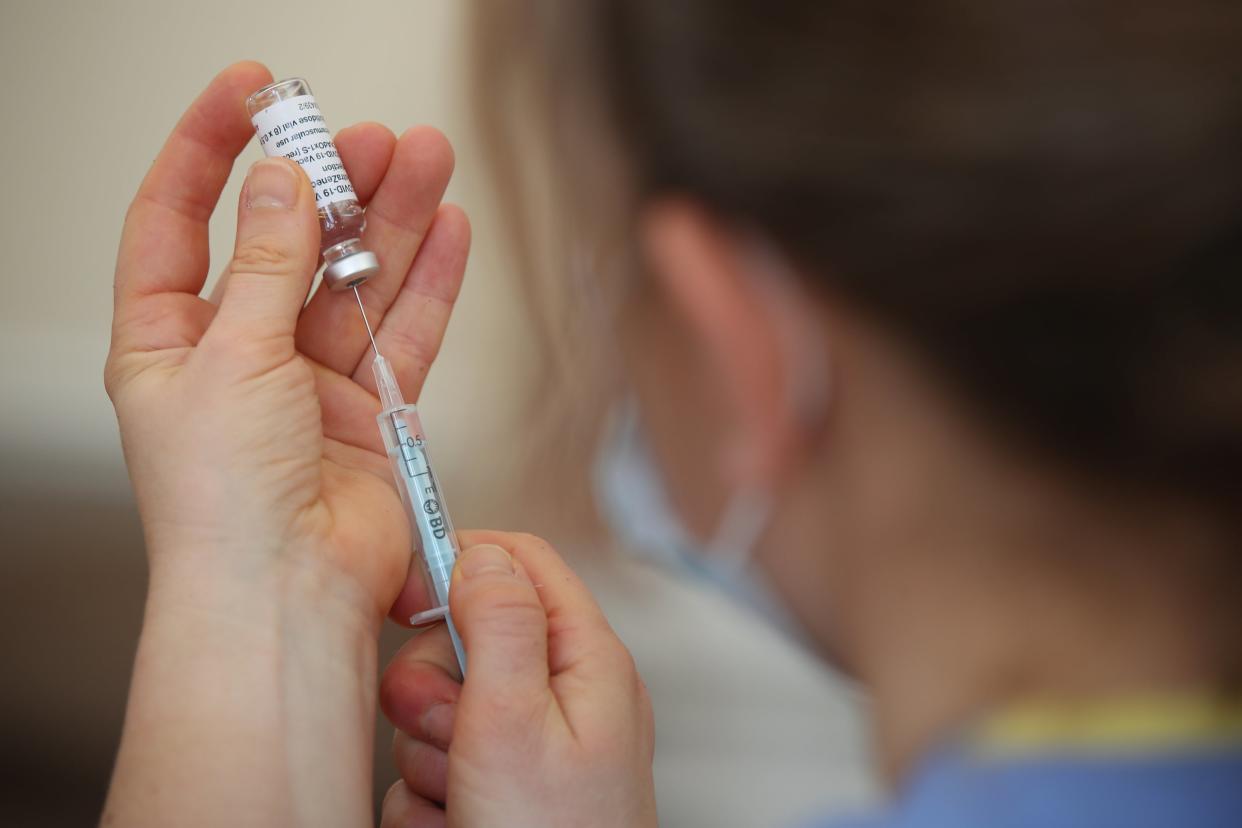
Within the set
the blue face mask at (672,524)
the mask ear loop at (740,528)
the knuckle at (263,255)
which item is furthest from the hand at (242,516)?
the mask ear loop at (740,528)

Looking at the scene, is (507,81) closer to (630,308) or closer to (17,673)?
(630,308)

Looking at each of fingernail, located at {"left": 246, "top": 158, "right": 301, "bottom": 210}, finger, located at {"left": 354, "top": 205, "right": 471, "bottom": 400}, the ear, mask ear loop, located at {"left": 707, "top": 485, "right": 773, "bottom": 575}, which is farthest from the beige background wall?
the ear

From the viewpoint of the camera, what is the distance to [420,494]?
2.79ft

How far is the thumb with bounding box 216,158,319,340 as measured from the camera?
0.78 metres

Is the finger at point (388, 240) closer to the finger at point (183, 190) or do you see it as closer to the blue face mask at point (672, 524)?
the finger at point (183, 190)

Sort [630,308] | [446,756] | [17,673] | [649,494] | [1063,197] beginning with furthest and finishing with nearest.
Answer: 1. [17,673]
2. [446,756]
3. [649,494]
4. [630,308]
5. [1063,197]

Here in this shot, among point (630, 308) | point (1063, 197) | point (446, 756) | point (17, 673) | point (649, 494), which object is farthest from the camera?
point (17, 673)

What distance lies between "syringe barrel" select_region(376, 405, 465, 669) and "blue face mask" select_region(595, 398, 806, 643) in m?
0.14

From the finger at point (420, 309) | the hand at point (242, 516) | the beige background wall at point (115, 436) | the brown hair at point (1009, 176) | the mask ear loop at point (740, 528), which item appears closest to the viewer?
the brown hair at point (1009, 176)

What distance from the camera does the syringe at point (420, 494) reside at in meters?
0.85

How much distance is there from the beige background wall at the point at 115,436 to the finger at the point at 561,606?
446 mm

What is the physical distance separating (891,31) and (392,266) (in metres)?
0.61

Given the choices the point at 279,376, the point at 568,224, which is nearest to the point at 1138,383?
the point at 568,224

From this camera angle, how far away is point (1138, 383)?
460 millimetres
